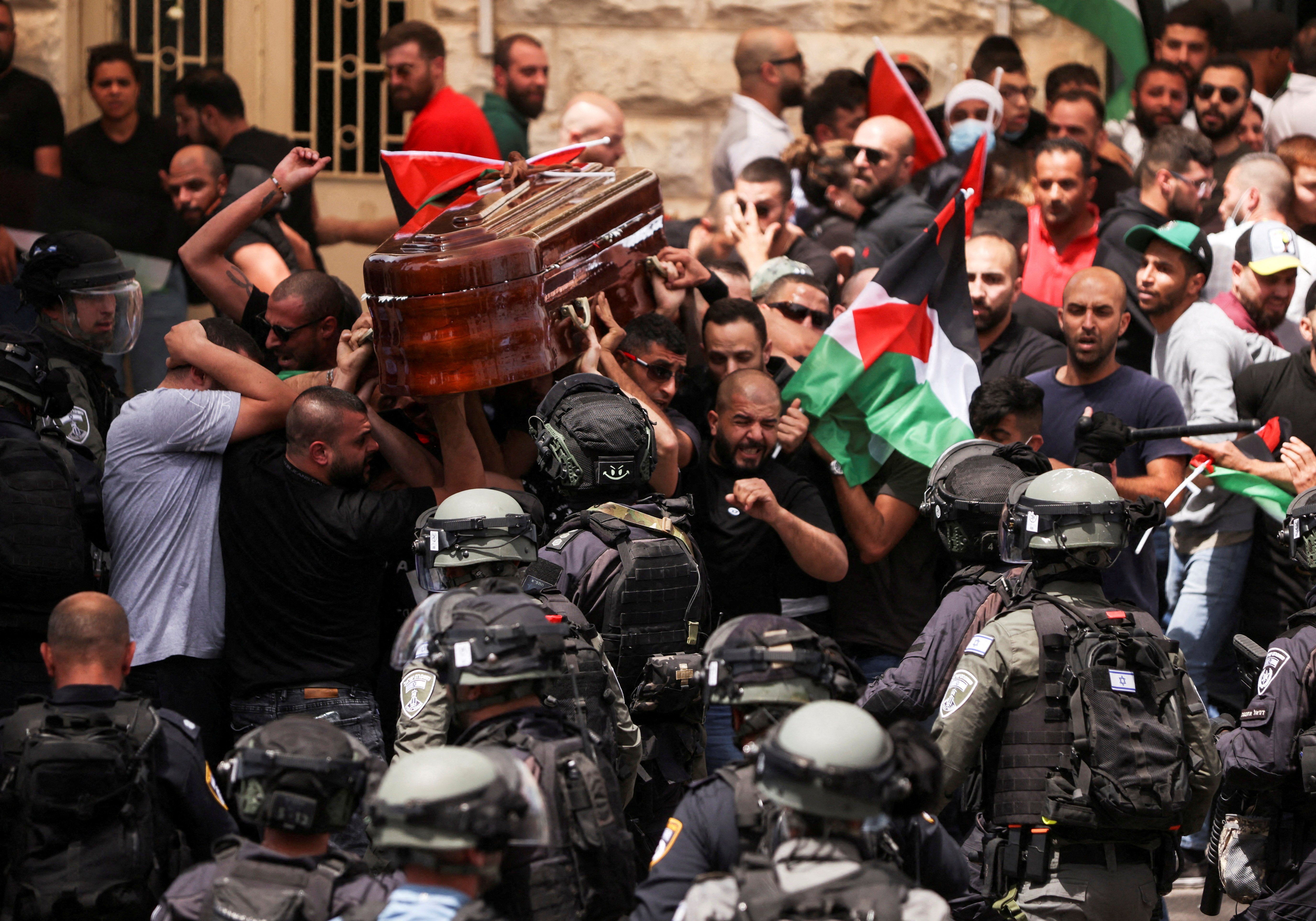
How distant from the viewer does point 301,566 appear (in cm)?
534

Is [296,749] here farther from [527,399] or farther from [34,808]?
[527,399]

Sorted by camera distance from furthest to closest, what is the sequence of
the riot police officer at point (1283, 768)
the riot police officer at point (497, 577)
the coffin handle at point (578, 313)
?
the coffin handle at point (578, 313) → the riot police officer at point (1283, 768) → the riot police officer at point (497, 577)

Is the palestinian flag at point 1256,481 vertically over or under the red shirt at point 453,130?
under

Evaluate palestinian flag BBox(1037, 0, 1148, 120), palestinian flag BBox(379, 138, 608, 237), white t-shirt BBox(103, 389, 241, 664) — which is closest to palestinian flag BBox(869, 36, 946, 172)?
palestinian flag BBox(1037, 0, 1148, 120)

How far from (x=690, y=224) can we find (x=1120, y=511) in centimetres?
424

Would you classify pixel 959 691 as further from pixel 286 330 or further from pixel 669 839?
pixel 286 330

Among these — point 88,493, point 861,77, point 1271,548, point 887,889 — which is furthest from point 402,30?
point 887,889

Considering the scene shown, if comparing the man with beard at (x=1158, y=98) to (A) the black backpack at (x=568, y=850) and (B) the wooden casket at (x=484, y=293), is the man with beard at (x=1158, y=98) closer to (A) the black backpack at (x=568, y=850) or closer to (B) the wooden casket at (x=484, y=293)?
(B) the wooden casket at (x=484, y=293)

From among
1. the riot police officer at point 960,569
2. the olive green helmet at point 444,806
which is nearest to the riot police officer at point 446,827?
the olive green helmet at point 444,806

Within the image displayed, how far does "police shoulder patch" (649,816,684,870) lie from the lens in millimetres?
3797

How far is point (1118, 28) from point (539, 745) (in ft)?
26.3

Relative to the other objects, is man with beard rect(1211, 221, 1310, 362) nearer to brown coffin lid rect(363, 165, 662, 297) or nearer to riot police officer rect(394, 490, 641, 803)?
brown coffin lid rect(363, 165, 662, 297)

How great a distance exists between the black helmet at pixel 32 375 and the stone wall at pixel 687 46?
482 cm

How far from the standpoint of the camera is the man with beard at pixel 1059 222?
7949 millimetres
